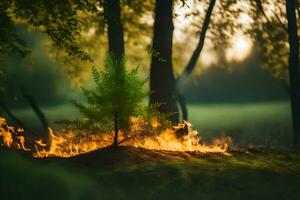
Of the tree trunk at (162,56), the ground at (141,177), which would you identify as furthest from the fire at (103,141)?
the tree trunk at (162,56)

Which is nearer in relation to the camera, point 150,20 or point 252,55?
point 150,20

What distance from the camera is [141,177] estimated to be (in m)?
9.05

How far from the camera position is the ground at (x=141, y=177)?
8453 millimetres

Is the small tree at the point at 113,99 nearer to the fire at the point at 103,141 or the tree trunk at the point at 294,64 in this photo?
the fire at the point at 103,141

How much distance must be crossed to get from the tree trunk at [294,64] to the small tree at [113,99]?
1008cm

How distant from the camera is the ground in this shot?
8.45 meters

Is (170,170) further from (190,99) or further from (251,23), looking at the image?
(190,99)

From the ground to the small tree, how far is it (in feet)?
1.96

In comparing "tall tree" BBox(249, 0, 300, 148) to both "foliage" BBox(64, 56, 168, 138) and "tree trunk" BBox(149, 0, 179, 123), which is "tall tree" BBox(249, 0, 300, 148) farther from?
"foliage" BBox(64, 56, 168, 138)

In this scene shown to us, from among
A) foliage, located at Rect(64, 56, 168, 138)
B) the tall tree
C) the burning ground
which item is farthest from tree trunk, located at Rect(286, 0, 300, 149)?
foliage, located at Rect(64, 56, 168, 138)

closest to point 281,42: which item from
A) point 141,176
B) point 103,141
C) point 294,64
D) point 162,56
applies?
point 294,64

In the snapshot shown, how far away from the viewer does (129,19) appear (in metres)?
25.2

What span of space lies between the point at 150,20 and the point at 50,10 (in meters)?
14.5

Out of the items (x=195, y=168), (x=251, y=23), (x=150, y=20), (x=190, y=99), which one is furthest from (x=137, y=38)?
(x=190, y=99)
